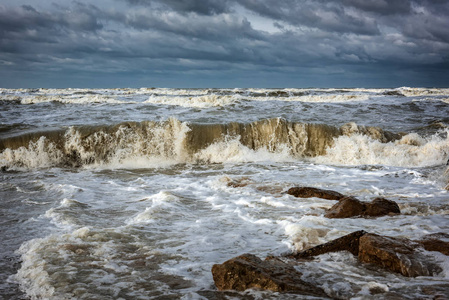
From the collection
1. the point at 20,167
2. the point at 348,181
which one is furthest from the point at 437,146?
the point at 20,167

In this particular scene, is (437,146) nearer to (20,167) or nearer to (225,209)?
(225,209)

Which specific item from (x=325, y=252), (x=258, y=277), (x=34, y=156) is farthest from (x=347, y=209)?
(x=34, y=156)

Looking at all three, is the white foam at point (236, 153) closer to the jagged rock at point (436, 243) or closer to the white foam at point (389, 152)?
the white foam at point (389, 152)

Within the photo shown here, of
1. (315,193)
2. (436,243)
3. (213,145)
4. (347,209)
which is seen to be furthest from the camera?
(213,145)

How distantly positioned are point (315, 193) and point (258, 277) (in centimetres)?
423

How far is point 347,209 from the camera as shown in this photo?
604 centimetres

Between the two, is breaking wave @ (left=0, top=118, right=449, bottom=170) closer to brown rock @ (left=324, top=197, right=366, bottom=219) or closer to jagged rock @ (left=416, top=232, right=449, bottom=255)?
brown rock @ (left=324, top=197, right=366, bottom=219)

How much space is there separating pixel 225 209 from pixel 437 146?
30.9ft

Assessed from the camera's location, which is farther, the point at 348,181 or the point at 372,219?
the point at 348,181

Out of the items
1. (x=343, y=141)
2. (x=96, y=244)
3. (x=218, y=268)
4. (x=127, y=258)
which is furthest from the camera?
(x=343, y=141)

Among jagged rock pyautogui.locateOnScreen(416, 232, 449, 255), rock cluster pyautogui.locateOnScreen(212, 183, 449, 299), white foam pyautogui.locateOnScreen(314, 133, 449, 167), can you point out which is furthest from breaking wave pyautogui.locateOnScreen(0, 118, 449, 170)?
rock cluster pyautogui.locateOnScreen(212, 183, 449, 299)

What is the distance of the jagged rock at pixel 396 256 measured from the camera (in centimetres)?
377

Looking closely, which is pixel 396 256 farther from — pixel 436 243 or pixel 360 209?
pixel 360 209

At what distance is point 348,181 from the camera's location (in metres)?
9.31
